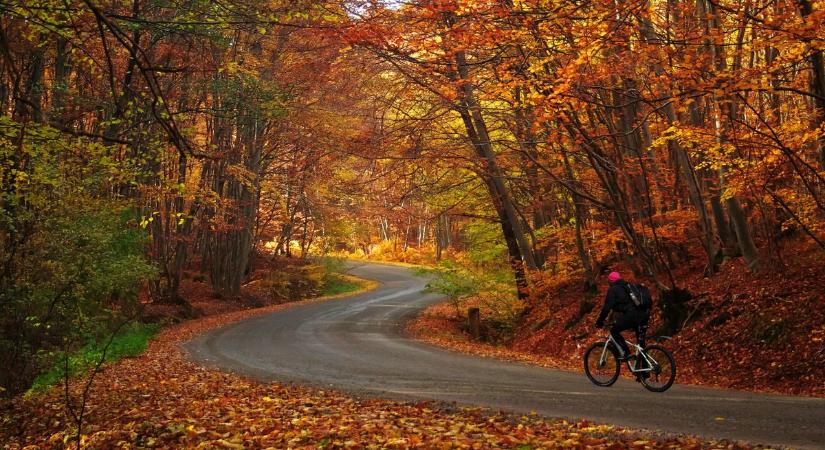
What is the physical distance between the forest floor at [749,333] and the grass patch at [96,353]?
8244 mm

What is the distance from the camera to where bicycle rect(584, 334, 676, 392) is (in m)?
9.84

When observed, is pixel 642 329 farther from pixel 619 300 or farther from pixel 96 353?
pixel 96 353

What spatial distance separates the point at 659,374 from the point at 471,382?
3.04 meters

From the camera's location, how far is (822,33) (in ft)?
30.3

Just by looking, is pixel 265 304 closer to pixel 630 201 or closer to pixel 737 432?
pixel 630 201

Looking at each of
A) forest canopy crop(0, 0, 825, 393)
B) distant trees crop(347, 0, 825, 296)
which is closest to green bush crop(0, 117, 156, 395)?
forest canopy crop(0, 0, 825, 393)

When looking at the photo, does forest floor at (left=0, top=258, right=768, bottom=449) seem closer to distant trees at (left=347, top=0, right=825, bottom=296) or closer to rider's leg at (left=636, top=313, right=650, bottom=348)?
rider's leg at (left=636, top=313, right=650, bottom=348)

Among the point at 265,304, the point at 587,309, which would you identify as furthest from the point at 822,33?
the point at 265,304

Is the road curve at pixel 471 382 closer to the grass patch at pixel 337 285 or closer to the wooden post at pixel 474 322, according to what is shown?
the wooden post at pixel 474 322

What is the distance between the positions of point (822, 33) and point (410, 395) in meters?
8.02

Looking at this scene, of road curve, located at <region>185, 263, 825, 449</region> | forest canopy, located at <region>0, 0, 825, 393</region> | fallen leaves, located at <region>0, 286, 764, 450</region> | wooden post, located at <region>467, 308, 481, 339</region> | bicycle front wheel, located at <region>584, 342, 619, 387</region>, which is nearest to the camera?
fallen leaves, located at <region>0, 286, 764, 450</region>

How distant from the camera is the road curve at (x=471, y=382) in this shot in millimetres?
7449

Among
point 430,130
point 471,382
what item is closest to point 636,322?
point 471,382

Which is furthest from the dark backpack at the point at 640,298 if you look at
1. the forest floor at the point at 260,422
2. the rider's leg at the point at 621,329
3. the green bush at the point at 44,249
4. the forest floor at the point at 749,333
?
the green bush at the point at 44,249
